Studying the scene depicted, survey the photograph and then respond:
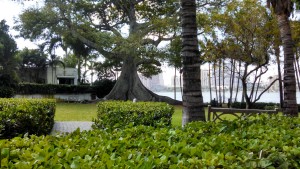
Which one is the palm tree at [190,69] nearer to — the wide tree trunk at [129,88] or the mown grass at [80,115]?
the mown grass at [80,115]

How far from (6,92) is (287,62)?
22056mm

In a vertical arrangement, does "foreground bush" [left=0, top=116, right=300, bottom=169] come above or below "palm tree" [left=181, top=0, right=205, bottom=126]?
below

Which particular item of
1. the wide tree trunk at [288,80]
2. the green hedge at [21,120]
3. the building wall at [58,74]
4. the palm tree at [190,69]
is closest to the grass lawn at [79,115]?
the wide tree trunk at [288,80]

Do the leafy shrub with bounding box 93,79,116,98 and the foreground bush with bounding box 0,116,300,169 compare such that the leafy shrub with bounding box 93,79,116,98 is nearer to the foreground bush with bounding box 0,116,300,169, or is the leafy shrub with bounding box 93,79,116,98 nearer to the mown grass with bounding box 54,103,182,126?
the mown grass with bounding box 54,103,182,126

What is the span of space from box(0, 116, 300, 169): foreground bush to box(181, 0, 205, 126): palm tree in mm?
1937

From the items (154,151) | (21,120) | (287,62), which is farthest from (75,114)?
(154,151)

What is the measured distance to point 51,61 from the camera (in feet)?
144

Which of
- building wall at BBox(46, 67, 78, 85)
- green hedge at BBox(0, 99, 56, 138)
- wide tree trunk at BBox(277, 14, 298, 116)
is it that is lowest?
green hedge at BBox(0, 99, 56, 138)

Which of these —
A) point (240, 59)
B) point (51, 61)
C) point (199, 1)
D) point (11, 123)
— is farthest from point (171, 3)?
point (11, 123)

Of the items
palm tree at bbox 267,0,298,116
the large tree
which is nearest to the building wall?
the large tree

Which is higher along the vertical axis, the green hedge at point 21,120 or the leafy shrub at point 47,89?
the leafy shrub at point 47,89

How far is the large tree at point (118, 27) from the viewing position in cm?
2728

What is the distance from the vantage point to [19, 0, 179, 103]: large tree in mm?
27281

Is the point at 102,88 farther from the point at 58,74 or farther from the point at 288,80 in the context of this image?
the point at 288,80
